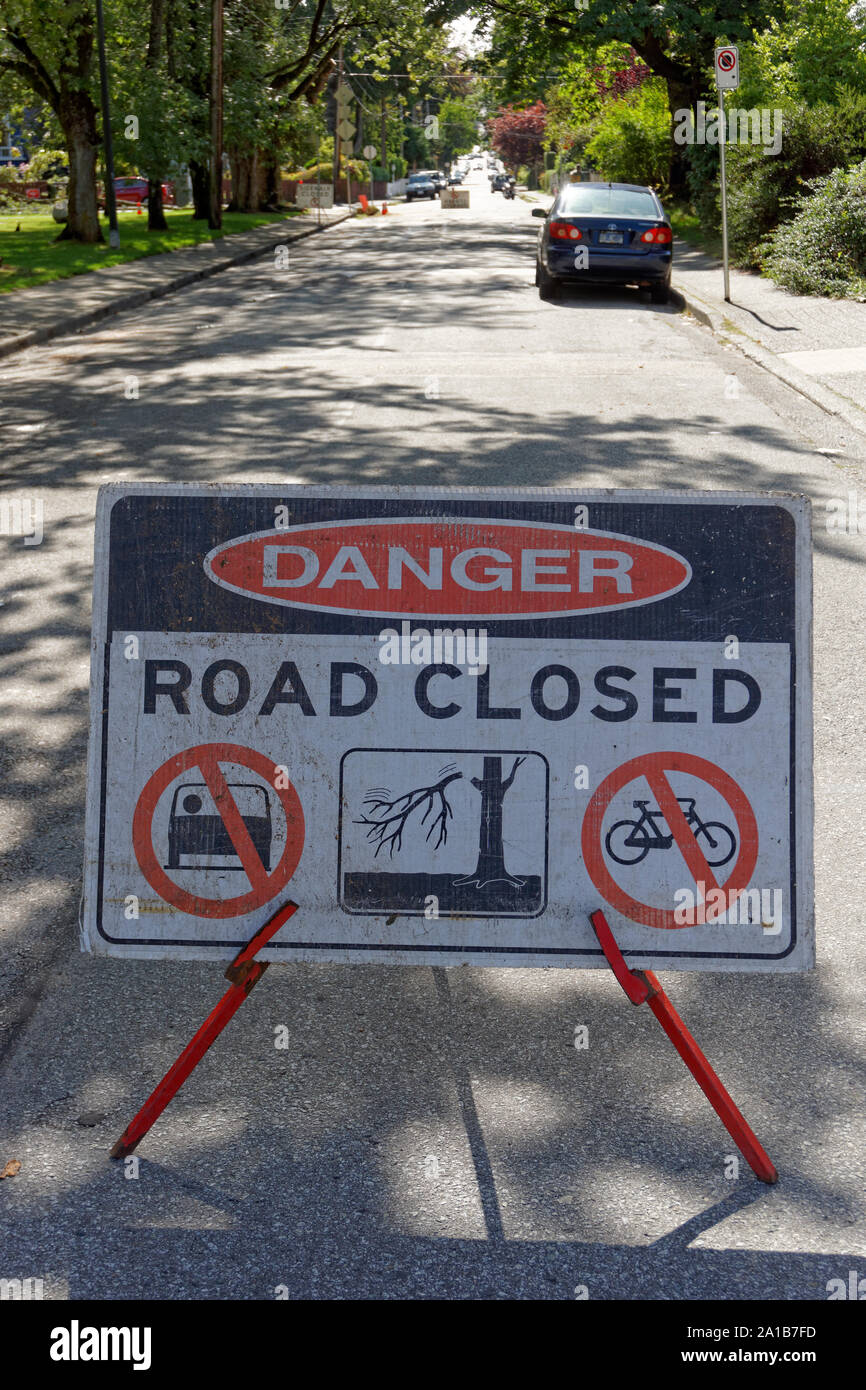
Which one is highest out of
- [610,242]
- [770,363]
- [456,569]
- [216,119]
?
[216,119]

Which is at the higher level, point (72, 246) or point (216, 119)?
point (216, 119)

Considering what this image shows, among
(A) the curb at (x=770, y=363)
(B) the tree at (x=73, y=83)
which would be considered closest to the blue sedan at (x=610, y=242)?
(A) the curb at (x=770, y=363)

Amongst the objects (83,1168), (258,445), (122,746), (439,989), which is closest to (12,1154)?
(83,1168)

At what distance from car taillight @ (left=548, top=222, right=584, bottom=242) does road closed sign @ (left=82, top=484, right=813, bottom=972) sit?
1780cm

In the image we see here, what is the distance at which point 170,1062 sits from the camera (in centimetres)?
338

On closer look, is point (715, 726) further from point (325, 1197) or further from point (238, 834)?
point (325, 1197)

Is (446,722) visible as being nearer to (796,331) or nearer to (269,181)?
(796,331)

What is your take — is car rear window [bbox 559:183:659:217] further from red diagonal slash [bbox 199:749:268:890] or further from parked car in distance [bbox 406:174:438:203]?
parked car in distance [bbox 406:174:438:203]

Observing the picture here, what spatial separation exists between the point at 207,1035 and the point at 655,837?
43.7 inches

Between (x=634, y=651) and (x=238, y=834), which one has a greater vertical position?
(x=634, y=651)

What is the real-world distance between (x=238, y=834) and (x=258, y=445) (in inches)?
301
